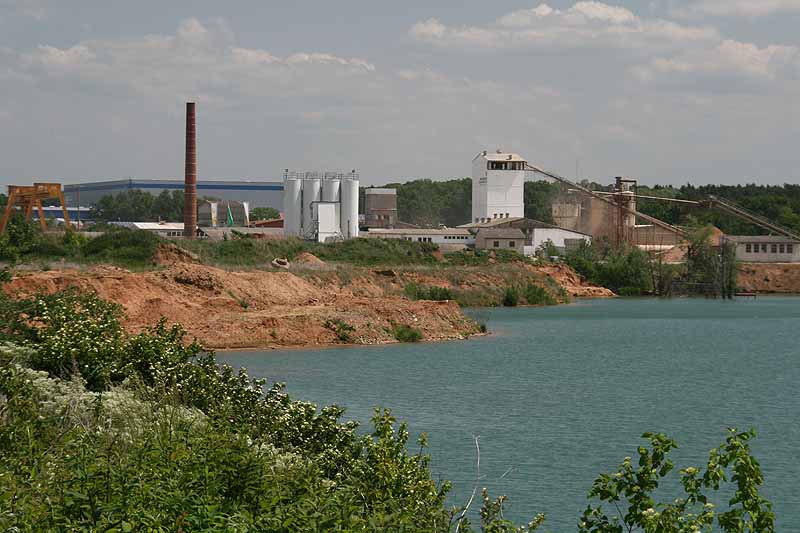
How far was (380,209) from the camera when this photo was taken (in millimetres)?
125062

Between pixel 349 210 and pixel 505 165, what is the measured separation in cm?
1947

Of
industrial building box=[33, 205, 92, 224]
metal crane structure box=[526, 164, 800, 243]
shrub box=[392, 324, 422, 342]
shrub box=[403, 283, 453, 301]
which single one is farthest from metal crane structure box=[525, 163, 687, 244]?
industrial building box=[33, 205, 92, 224]

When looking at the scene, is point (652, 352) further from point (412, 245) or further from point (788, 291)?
point (788, 291)

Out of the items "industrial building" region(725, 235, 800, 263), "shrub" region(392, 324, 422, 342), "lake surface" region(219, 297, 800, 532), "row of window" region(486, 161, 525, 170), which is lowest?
"lake surface" region(219, 297, 800, 532)

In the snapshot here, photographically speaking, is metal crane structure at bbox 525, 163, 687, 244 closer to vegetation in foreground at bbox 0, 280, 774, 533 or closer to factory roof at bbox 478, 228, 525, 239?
factory roof at bbox 478, 228, 525, 239

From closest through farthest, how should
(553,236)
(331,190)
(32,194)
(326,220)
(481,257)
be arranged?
(481,257)
(32,194)
(326,220)
(553,236)
(331,190)

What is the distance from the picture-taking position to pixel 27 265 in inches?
2159

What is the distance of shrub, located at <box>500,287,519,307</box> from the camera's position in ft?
240

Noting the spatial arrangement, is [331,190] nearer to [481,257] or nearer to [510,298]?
[481,257]

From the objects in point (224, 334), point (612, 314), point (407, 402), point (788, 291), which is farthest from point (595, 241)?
point (407, 402)

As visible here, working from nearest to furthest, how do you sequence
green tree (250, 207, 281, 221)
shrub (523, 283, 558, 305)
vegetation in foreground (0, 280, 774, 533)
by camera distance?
vegetation in foreground (0, 280, 774, 533) → shrub (523, 283, 558, 305) → green tree (250, 207, 281, 221)

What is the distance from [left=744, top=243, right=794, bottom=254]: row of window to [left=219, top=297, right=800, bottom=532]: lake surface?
48.5m

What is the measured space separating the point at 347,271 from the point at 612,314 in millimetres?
16053

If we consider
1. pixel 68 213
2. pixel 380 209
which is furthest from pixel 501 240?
pixel 68 213
